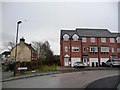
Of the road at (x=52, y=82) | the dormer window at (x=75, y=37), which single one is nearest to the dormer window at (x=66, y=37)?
the dormer window at (x=75, y=37)

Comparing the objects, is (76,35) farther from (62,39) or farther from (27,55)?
(27,55)

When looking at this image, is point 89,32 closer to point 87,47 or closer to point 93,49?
point 87,47

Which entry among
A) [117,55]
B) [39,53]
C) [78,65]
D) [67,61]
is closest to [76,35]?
[67,61]

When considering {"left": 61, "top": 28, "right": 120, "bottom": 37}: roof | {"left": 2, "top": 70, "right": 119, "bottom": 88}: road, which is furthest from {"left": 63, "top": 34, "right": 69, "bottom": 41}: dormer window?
{"left": 2, "top": 70, "right": 119, "bottom": 88}: road

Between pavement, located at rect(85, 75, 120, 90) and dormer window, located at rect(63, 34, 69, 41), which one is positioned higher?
dormer window, located at rect(63, 34, 69, 41)

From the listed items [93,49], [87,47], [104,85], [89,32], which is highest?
[89,32]

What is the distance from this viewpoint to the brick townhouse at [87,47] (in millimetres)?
56031

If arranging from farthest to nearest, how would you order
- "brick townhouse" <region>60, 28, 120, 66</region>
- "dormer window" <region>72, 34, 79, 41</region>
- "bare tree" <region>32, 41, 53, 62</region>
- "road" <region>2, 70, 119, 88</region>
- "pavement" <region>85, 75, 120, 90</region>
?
"bare tree" <region>32, 41, 53, 62</region> → "dormer window" <region>72, 34, 79, 41</region> → "brick townhouse" <region>60, 28, 120, 66</region> → "road" <region>2, 70, 119, 88</region> → "pavement" <region>85, 75, 120, 90</region>

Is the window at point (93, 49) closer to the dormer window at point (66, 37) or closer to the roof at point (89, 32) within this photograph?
the roof at point (89, 32)

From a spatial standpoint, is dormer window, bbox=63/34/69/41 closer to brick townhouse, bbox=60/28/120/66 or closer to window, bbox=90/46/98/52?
brick townhouse, bbox=60/28/120/66

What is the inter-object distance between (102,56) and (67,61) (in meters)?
9.82

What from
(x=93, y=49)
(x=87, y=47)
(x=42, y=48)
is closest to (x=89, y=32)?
(x=87, y=47)

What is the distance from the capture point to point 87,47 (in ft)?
189

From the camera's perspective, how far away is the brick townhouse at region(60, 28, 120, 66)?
56.0 metres
